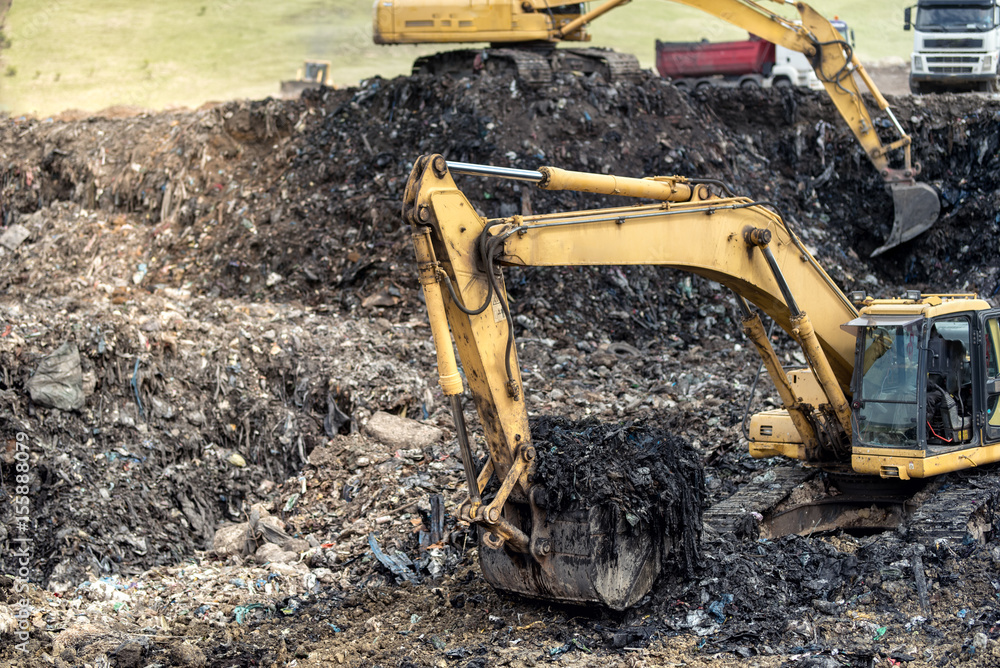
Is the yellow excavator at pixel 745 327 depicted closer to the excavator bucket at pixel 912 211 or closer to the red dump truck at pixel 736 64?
the excavator bucket at pixel 912 211

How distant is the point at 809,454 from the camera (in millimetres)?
7098

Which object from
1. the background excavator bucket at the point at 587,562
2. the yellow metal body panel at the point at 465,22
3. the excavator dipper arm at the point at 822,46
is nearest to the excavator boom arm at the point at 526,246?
the background excavator bucket at the point at 587,562

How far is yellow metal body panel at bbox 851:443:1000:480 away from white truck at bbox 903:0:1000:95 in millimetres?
14446

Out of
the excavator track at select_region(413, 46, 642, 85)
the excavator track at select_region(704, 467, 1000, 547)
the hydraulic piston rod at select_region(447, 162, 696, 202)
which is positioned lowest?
the excavator track at select_region(704, 467, 1000, 547)

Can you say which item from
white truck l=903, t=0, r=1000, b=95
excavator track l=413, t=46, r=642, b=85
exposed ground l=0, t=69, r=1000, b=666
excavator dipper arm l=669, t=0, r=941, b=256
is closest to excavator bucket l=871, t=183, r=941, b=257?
exposed ground l=0, t=69, r=1000, b=666

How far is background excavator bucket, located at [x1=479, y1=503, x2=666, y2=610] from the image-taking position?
5344 mm

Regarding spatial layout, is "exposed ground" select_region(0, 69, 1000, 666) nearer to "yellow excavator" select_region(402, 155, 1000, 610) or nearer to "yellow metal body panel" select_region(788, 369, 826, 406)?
"yellow excavator" select_region(402, 155, 1000, 610)

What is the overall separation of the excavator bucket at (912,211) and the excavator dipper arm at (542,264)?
9353mm

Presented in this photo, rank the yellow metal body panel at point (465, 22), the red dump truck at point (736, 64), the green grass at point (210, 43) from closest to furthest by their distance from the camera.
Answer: the yellow metal body panel at point (465, 22), the red dump truck at point (736, 64), the green grass at point (210, 43)

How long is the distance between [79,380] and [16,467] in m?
1.02

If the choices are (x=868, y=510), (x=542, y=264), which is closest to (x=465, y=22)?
(x=868, y=510)

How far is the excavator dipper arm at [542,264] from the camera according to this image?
4812 millimetres

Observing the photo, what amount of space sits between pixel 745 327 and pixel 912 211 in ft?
30.9

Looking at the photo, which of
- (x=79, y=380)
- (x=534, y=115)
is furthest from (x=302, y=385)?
(x=534, y=115)
